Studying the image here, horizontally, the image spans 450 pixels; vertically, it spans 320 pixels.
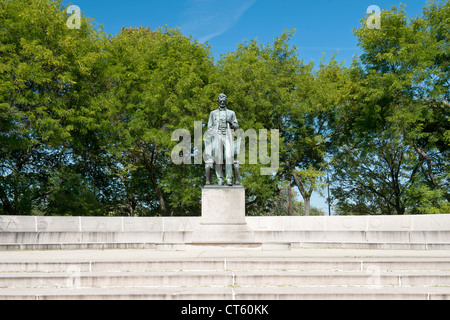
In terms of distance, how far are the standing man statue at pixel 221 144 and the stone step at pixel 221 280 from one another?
661 centimetres

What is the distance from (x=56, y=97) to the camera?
2444cm

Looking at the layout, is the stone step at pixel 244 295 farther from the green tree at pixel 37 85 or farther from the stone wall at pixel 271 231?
the green tree at pixel 37 85

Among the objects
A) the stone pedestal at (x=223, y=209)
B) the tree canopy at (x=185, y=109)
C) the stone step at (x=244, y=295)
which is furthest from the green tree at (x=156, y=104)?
the stone step at (x=244, y=295)

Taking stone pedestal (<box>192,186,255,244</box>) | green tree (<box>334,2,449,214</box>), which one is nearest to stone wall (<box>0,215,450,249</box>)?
stone pedestal (<box>192,186,255,244</box>)

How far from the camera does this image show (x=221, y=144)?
14.0 meters

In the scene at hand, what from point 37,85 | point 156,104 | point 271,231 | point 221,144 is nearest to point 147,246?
point 221,144

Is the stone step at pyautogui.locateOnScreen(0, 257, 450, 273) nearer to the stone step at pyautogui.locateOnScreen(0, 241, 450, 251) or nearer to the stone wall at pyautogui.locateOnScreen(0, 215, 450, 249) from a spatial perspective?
the stone step at pyautogui.locateOnScreen(0, 241, 450, 251)

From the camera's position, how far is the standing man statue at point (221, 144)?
13.9 metres

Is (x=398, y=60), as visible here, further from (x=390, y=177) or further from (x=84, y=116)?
(x=84, y=116)

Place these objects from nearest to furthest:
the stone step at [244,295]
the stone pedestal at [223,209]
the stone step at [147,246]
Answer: the stone step at [244,295] < the stone pedestal at [223,209] < the stone step at [147,246]

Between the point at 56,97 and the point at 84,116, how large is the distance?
1.86 m

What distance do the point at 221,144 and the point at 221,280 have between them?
712cm

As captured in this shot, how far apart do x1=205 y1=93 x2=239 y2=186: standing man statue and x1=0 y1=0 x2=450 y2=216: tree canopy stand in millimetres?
11481

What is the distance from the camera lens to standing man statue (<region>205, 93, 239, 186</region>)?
1391 cm
